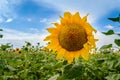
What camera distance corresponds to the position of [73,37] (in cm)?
264

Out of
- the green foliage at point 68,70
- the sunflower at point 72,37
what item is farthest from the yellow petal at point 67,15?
the green foliage at point 68,70

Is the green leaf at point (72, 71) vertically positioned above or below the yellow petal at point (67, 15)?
below

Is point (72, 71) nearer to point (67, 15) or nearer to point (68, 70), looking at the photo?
point (68, 70)

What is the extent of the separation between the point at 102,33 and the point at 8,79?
4.80ft

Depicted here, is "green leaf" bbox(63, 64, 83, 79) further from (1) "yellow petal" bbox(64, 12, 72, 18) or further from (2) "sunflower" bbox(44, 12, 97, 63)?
(1) "yellow petal" bbox(64, 12, 72, 18)

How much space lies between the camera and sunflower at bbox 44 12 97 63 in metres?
Answer: 2.64

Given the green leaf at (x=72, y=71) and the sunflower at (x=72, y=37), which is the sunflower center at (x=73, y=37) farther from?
the green leaf at (x=72, y=71)

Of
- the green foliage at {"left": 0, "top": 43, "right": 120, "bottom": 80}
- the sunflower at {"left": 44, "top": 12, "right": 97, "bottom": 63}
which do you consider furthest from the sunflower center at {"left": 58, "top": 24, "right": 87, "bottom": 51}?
the green foliage at {"left": 0, "top": 43, "right": 120, "bottom": 80}

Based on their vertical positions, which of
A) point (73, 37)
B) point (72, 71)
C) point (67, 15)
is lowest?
point (72, 71)

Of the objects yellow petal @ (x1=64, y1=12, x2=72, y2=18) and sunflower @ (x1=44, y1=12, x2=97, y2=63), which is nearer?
sunflower @ (x1=44, y1=12, x2=97, y2=63)

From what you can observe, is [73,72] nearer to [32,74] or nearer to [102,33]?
[102,33]

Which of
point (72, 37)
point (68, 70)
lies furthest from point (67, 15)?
point (68, 70)

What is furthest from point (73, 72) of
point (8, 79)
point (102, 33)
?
point (8, 79)

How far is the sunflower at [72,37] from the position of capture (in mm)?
2643
